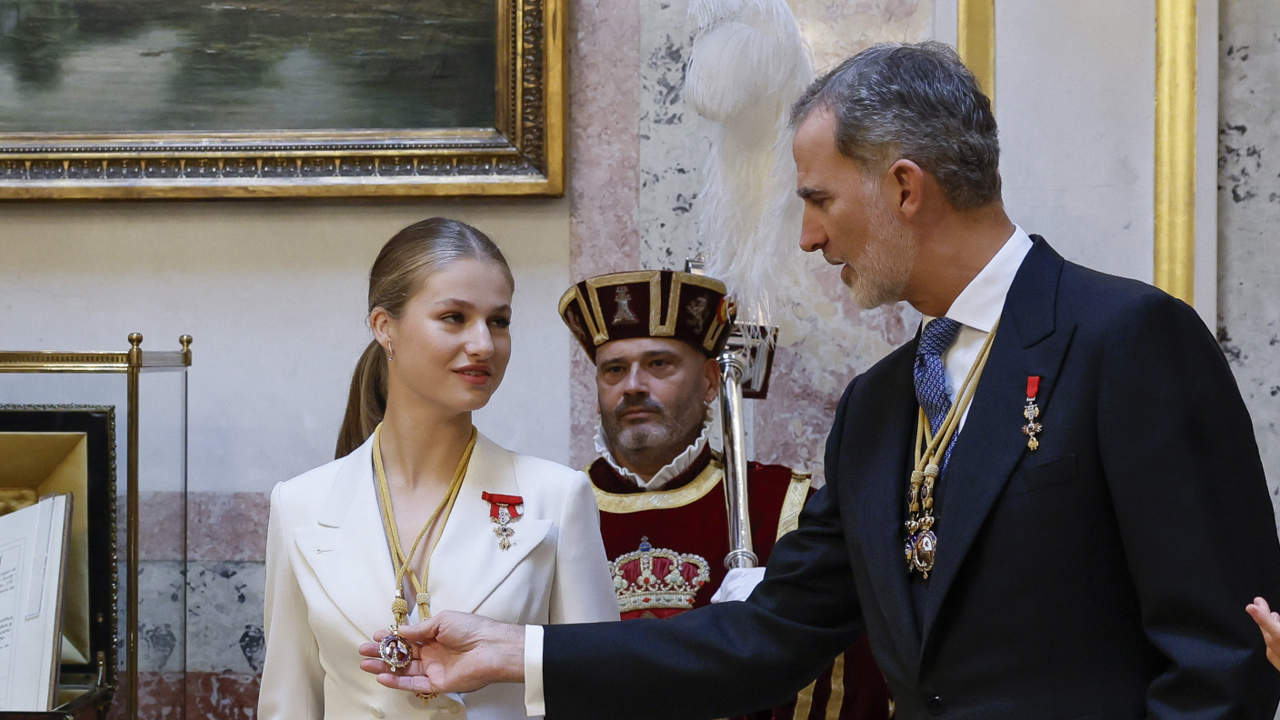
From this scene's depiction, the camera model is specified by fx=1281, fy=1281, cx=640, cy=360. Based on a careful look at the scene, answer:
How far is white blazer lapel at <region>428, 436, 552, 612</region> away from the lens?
2.36 meters

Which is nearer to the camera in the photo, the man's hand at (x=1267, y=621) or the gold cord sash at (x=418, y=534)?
the man's hand at (x=1267, y=621)

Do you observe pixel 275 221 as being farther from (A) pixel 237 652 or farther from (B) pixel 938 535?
(B) pixel 938 535

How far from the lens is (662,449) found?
12.5 feet

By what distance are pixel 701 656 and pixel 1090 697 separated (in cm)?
75

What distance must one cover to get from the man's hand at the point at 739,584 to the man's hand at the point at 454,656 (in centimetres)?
97

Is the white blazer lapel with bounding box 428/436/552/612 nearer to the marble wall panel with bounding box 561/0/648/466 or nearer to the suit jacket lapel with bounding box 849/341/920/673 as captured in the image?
the suit jacket lapel with bounding box 849/341/920/673

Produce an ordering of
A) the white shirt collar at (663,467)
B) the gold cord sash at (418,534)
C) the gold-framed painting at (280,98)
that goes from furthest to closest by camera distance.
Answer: the gold-framed painting at (280,98) < the white shirt collar at (663,467) < the gold cord sash at (418,534)

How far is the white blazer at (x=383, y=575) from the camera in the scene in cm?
235

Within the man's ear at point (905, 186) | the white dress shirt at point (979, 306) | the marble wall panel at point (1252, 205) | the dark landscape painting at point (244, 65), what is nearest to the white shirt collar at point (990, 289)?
the white dress shirt at point (979, 306)

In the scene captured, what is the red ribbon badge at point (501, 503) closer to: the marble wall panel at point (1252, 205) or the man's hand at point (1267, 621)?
the man's hand at point (1267, 621)

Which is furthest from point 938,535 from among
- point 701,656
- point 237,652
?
point 237,652

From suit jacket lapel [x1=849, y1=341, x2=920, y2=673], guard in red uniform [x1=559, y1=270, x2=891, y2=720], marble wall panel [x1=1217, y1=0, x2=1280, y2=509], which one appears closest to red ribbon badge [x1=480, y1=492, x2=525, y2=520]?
suit jacket lapel [x1=849, y1=341, x2=920, y2=673]

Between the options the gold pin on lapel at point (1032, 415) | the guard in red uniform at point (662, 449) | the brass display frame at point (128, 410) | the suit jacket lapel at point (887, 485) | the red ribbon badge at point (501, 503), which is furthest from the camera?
the guard in red uniform at point (662, 449)

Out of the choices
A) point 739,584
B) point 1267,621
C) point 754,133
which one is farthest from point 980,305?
point 754,133
